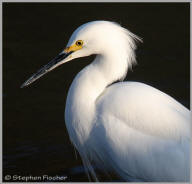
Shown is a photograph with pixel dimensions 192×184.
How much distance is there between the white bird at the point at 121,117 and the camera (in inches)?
128

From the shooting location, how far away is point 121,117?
3.30 metres

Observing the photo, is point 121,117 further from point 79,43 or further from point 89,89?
point 79,43

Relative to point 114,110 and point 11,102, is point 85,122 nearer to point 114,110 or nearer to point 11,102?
point 114,110

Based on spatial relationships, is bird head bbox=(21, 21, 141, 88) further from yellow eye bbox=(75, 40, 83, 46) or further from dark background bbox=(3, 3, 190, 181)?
dark background bbox=(3, 3, 190, 181)

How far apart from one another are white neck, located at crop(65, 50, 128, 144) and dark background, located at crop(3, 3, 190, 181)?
3.06 ft

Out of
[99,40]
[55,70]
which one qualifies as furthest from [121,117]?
[55,70]

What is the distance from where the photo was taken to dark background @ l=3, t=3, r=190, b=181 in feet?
14.9

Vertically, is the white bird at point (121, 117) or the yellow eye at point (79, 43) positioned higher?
the yellow eye at point (79, 43)

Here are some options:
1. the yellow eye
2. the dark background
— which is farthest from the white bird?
the dark background

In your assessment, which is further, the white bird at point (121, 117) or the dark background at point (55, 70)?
the dark background at point (55, 70)

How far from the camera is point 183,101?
18.5ft

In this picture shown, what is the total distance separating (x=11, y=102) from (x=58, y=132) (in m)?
0.99

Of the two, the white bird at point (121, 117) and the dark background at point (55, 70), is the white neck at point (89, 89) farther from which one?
the dark background at point (55, 70)

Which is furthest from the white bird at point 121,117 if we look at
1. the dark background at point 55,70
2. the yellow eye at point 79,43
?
the dark background at point 55,70
